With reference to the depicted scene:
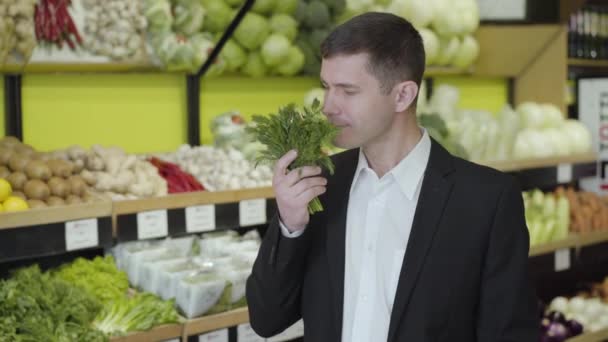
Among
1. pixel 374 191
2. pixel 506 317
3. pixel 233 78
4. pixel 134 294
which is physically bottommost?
pixel 134 294

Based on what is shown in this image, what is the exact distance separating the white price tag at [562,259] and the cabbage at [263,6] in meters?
2.19

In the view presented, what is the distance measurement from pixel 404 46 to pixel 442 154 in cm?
32

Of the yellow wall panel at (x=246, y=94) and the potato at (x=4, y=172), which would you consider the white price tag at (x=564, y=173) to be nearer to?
the yellow wall panel at (x=246, y=94)

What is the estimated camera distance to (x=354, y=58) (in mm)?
1868

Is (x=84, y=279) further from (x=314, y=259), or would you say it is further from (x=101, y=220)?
(x=314, y=259)

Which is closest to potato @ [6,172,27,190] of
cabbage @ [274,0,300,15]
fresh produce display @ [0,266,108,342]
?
fresh produce display @ [0,266,108,342]

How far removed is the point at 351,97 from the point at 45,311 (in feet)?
4.66

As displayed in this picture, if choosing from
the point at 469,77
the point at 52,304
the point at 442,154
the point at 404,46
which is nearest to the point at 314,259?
the point at 442,154

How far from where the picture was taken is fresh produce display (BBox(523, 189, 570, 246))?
450cm

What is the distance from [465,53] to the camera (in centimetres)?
492

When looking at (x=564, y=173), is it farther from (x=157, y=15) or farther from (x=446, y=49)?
(x=157, y=15)

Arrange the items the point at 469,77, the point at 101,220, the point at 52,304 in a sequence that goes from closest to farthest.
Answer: the point at 52,304, the point at 101,220, the point at 469,77

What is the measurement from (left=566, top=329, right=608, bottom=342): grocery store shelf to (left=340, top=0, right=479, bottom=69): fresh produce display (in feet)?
5.95

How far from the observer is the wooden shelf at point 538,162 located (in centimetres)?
437
